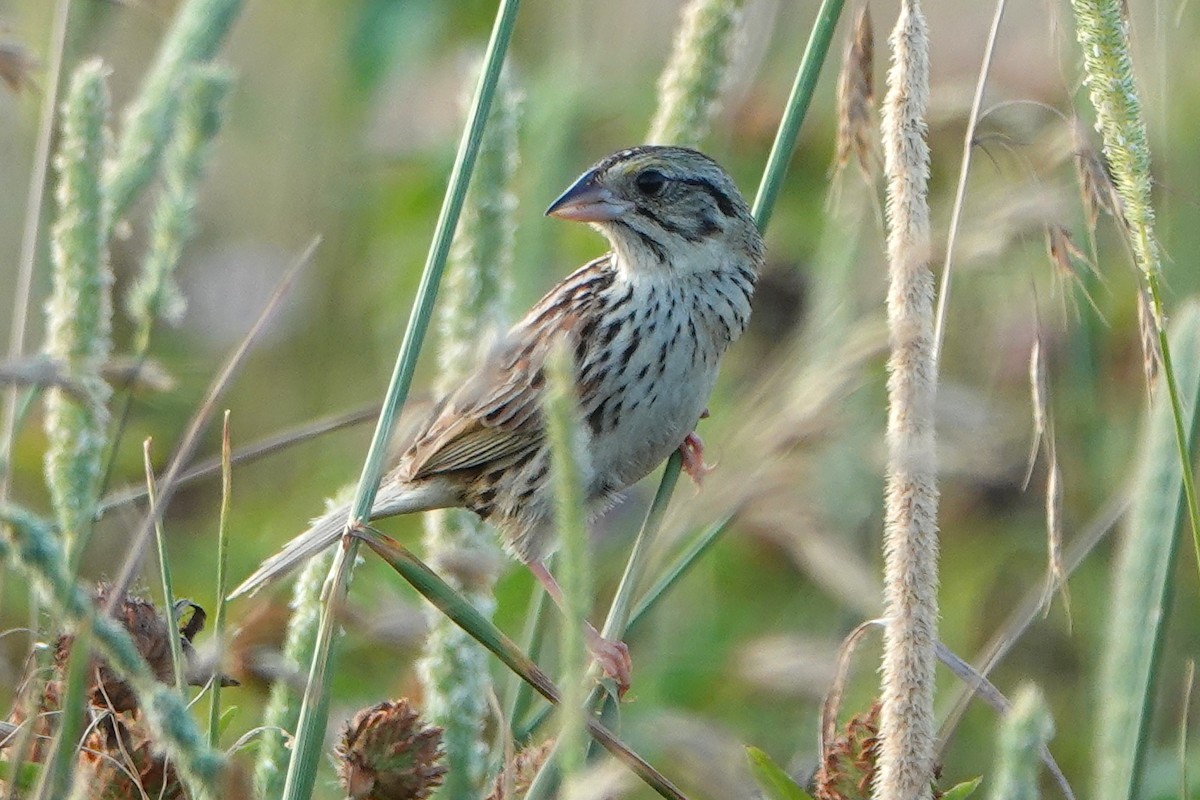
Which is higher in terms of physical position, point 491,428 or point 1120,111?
point 491,428

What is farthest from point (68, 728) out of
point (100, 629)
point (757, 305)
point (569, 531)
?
point (757, 305)


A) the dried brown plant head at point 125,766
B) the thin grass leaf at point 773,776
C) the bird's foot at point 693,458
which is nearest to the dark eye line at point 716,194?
the bird's foot at point 693,458

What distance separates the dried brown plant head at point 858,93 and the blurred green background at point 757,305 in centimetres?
12

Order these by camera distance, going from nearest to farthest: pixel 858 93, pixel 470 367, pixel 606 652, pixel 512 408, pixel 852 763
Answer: pixel 852 763 → pixel 470 367 → pixel 858 93 → pixel 606 652 → pixel 512 408

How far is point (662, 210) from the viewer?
2502 mm

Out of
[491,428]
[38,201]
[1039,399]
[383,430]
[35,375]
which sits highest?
[491,428]

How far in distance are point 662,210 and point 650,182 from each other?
5cm

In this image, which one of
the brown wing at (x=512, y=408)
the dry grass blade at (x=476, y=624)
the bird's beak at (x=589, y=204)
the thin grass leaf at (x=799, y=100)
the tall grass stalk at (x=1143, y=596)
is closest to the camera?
the tall grass stalk at (x=1143, y=596)

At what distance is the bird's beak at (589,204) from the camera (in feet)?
7.89

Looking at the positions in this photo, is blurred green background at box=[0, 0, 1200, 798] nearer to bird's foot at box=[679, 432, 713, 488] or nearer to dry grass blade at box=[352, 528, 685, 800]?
dry grass blade at box=[352, 528, 685, 800]

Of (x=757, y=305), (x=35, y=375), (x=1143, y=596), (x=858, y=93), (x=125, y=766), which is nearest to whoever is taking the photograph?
(x=35, y=375)

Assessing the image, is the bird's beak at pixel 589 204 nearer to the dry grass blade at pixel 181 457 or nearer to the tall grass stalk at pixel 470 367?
the tall grass stalk at pixel 470 367

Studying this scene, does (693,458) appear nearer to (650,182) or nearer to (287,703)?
(650,182)

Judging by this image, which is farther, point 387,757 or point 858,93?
point 858,93
